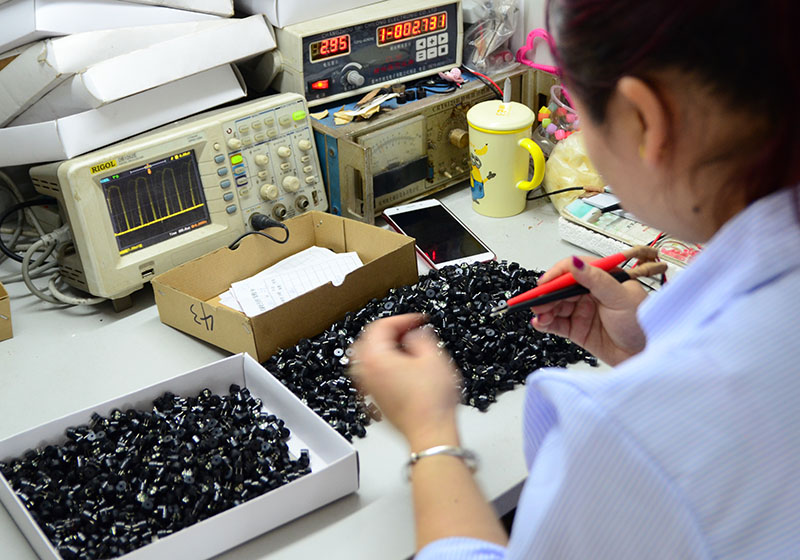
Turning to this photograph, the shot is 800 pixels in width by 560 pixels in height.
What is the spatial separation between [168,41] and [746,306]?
1287 millimetres

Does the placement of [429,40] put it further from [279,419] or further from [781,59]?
[781,59]

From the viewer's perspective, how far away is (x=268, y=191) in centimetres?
166

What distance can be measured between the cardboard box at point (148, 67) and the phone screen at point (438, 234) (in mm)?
503

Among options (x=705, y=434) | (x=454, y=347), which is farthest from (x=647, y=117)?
(x=454, y=347)

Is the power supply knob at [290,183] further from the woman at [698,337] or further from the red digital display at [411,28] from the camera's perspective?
the woman at [698,337]

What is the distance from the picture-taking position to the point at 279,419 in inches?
49.4

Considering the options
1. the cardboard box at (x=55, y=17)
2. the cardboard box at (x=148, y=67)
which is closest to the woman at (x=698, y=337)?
the cardboard box at (x=148, y=67)

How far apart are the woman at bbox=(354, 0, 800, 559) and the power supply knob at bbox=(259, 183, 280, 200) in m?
1.11

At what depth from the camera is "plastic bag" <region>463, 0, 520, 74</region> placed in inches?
79.4

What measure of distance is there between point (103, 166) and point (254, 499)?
2.53 ft

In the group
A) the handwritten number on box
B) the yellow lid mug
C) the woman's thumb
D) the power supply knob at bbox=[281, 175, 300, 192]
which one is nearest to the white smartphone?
the yellow lid mug

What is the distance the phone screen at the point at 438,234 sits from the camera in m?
1.67

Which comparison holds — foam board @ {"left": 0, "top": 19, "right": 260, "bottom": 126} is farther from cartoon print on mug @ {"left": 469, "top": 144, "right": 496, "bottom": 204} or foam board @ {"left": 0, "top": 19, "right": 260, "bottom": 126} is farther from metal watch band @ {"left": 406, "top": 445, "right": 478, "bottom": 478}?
metal watch band @ {"left": 406, "top": 445, "right": 478, "bottom": 478}

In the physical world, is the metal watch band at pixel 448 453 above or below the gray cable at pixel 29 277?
above
